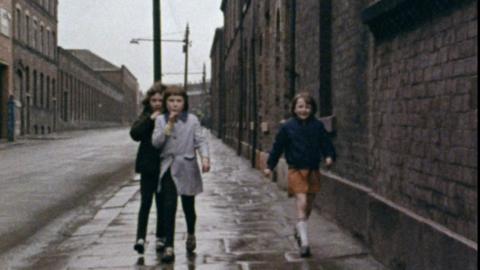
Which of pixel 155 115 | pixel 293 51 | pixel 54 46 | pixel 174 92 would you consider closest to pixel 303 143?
pixel 174 92

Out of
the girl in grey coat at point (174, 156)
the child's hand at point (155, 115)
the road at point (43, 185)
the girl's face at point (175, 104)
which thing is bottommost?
the road at point (43, 185)

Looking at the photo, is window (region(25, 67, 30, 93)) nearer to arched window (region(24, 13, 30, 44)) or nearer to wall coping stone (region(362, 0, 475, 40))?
arched window (region(24, 13, 30, 44))

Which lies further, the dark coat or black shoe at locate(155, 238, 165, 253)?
black shoe at locate(155, 238, 165, 253)

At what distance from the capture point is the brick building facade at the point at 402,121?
4.84 m

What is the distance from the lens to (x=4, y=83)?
42250 millimetres

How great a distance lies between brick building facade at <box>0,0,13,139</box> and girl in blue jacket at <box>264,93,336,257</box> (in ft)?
120

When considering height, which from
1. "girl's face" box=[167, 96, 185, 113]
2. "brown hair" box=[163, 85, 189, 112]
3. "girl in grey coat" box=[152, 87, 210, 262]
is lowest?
"girl in grey coat" box=[152, 87, 210, 262]

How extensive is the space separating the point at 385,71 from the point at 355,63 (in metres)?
1.52

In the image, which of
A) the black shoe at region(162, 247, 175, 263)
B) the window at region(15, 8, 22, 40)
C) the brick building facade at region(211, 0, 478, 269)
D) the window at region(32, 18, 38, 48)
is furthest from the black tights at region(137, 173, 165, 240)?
the window at region(32, 18, 38, 48)

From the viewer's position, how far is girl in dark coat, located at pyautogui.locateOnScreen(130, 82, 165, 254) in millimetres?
6848

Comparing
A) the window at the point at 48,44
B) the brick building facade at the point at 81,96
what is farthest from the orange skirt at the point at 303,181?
the brick building facade at the point at 81,96

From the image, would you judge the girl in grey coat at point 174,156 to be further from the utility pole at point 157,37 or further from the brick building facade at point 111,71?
the brick building facade at point 111,71

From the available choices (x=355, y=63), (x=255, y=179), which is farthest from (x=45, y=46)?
(x=355, y=63)

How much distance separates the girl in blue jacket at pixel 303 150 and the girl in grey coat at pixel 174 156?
0.77 metres
